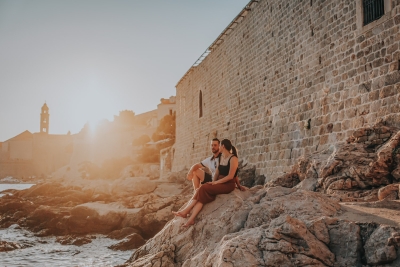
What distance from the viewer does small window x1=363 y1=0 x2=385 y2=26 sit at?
7.37 m

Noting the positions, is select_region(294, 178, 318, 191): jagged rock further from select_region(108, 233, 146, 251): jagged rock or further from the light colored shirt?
select_region(108, 233, 146, 251): jagged rock

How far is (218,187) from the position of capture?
5.70m

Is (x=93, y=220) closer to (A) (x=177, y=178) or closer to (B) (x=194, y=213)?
(A) (x=177, y=178)

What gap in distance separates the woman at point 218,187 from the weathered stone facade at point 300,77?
3.27 m

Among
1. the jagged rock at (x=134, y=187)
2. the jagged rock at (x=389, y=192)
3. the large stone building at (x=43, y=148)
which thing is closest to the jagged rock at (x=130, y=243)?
the jagged rock at (x=389, y=192)

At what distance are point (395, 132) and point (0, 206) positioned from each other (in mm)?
16017

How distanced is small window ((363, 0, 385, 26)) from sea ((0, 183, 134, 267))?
7.41m

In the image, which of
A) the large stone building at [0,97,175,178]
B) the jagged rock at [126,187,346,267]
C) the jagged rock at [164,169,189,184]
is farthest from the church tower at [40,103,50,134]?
the jagged rock at [126,187,346,267]

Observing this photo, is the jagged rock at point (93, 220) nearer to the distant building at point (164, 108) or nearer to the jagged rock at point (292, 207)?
the jagged rock at point (292, 207)

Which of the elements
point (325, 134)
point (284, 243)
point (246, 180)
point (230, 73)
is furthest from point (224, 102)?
→ point (284, 243)

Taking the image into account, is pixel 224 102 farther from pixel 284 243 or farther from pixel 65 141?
pixel 65 141

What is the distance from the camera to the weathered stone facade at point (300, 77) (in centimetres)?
738

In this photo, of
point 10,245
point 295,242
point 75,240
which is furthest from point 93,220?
point 295,242

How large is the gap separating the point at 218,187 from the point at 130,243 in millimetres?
5460
